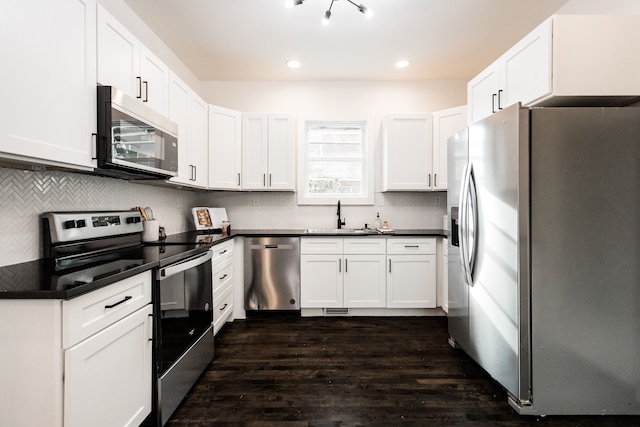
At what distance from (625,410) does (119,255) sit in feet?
9.89

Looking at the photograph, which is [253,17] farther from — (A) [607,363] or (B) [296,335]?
(A) [607,363]

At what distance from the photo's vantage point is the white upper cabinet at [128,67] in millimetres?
1626

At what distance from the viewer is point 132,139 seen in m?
1.77

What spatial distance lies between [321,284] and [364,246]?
24.5 inches

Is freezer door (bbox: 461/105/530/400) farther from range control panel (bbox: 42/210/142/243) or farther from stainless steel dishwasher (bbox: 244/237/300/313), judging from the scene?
range control panel (bbox: 42/210/142/243)

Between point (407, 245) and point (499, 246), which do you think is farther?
point (407, 245)

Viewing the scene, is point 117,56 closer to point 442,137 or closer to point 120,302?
point 120,302

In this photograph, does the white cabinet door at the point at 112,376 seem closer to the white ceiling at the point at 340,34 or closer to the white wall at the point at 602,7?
the white ceiling at the point at 340,34

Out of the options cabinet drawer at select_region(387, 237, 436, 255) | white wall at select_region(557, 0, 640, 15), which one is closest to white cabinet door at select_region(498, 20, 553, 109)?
white wall at select_region(557, 0, 640, 15)

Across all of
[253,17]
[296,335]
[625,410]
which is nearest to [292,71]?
[253,17]

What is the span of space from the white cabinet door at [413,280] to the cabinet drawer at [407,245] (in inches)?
2.6

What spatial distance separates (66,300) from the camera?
1064mm

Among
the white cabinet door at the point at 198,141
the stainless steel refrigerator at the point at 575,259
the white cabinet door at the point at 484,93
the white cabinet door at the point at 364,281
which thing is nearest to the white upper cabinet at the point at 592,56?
the stainless steel refrigerator at the point at 575,259

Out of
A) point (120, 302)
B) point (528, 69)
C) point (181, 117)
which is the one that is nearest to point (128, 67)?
point (181, 117)
